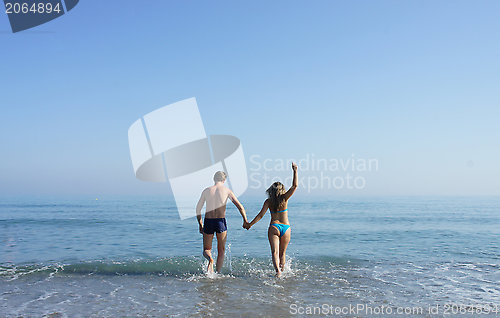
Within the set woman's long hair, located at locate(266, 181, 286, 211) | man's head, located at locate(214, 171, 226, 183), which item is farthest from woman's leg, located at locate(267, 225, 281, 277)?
man's head, located at locate(214, 171, 226, 183)

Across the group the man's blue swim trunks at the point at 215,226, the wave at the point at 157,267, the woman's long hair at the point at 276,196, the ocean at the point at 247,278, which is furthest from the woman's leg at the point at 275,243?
the man's blue swim trunks at the point at 215,226

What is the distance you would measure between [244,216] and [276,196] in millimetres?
814

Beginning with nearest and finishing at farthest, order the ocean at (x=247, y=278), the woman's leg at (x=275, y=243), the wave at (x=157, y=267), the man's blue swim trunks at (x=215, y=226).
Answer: the ocean at (x=247, y=278) → the woman's leg at (x=275, y=243) → the man's blue swim trunks at (x=215, y=226) → the wave at (x=157, y=267)

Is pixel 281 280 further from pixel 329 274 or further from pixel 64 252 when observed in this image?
pixel 64 252

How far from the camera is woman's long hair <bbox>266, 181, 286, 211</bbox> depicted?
7141 millimetres

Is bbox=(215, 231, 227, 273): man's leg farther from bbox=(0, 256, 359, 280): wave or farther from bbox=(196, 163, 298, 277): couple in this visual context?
bbox=(0, 256, 359, 280): wave

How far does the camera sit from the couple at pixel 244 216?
282 inches

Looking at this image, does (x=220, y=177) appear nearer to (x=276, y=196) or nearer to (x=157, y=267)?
(x=276, y=196)

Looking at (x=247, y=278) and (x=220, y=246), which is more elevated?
(x=220, y=246)

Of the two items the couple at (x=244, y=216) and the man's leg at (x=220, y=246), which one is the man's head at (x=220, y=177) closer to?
the couple at (x=244, y=216)

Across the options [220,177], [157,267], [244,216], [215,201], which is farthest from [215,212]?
[157,267]

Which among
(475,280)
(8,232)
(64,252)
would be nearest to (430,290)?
(475,280)

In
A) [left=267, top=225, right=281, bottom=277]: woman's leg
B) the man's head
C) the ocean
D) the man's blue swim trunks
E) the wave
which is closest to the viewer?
the ocean

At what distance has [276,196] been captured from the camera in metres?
7.15
